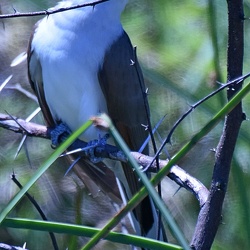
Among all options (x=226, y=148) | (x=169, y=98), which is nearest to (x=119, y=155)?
(x=226, y=148)

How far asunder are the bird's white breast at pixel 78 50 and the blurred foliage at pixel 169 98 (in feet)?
0.96

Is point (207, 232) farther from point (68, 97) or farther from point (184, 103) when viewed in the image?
point (184, 103)

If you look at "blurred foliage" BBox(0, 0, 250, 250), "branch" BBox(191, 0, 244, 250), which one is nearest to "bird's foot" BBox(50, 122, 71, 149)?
"blurred foliage" BBox(0, 0, 250, 250)

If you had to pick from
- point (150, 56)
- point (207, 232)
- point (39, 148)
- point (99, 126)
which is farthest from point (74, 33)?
point (99, 126)

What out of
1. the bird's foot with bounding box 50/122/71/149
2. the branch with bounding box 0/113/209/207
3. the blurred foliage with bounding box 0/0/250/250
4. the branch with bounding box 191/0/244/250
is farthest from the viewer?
the blurred foliage with bounding box 0/0/250/250

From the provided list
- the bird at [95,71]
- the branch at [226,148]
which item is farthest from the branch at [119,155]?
the bird at [95,71]

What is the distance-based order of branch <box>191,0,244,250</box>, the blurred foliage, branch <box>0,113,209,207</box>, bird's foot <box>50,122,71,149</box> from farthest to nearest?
1. the blurred foliage
2. bird's foot <box>50,122,71,149</box>
3. branch <box>0,113,209,207</box>
4. branch <box>191,0,244,250</box>

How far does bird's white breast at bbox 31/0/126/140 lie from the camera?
7.68 ft

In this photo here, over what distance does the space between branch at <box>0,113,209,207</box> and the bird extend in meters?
0.19

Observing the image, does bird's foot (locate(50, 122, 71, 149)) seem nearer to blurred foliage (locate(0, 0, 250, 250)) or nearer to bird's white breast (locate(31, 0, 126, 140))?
bird's white breast (locate(31, 0, 126, 140))

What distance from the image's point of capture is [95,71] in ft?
7.72

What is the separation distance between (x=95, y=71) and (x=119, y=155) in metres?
0.57

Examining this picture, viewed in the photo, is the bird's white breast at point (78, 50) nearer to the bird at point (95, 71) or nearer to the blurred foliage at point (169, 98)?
the bird at point (95, 71)

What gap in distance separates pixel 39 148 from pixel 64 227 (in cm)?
181
